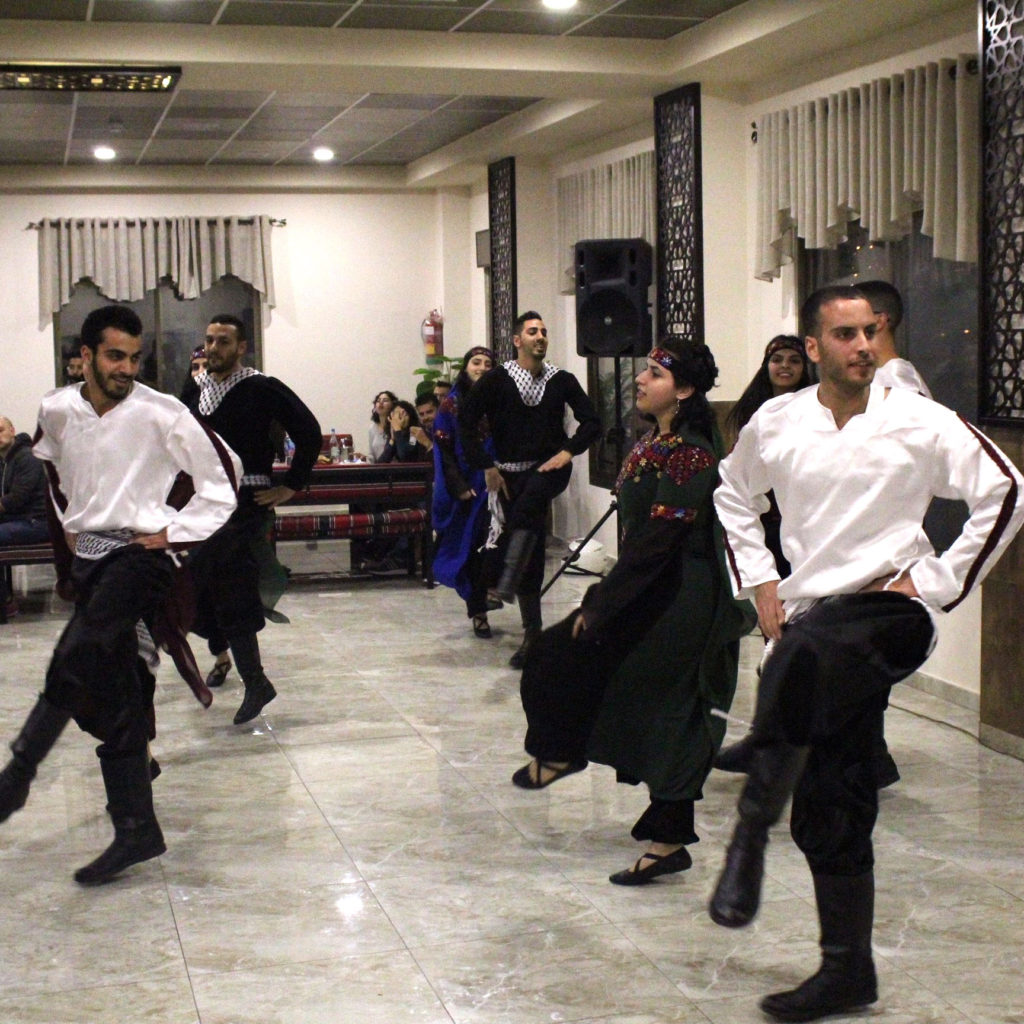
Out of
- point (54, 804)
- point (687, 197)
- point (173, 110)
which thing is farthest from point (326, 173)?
point (54, 804)

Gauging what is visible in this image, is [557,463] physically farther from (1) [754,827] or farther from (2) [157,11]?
(1) [754,827]

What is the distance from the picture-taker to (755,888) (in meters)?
2.68

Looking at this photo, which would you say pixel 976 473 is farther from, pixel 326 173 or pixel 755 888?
pixel 326 173

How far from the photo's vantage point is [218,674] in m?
6.01

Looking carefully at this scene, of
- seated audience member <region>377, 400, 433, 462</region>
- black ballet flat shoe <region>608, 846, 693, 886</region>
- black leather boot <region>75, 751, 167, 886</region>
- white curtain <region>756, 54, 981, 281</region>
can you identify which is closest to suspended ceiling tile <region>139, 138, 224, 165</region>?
seated audience member <region>377, 400, 433, 462</region>

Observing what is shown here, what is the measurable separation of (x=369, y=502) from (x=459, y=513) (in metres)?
1.84

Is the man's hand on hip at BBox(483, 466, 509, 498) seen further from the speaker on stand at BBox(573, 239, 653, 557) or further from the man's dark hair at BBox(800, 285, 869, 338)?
the man's dark hair at BBox(800, 285, 869, 338)

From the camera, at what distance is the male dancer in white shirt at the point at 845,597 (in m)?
2.62

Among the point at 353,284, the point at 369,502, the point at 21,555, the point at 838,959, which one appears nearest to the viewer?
the point at 838,959

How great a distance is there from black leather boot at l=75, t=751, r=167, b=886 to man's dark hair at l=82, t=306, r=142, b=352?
1043 millimetres

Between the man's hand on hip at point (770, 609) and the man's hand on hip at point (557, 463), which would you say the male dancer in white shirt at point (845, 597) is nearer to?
the man's hand on hip at point (770, 609)

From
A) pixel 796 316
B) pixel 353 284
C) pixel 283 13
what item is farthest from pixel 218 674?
pixel 353 284

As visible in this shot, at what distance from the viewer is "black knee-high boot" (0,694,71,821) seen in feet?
11.0

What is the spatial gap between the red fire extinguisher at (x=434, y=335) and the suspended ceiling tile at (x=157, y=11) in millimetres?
5764
